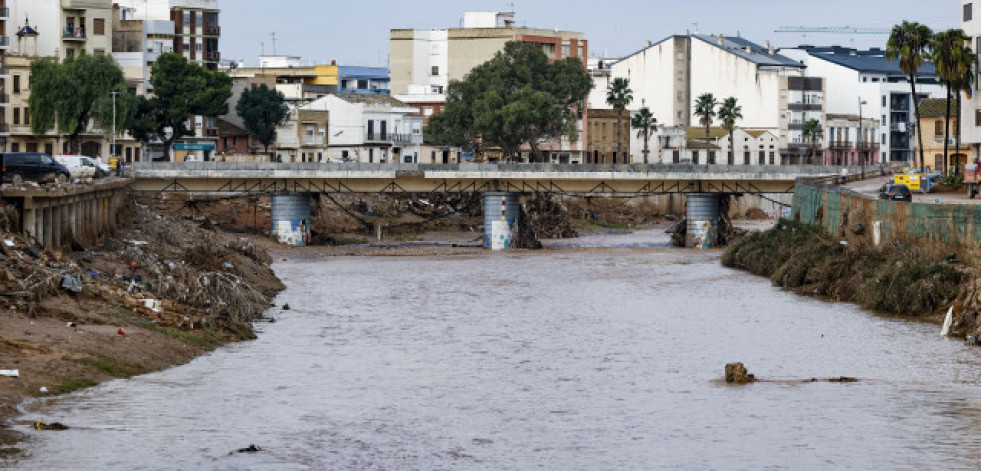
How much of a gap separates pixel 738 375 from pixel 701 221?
195 feet

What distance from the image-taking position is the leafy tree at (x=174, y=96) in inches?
4673

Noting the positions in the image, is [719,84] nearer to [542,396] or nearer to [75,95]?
[75,95]

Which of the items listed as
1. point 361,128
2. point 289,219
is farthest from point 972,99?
point 361,128

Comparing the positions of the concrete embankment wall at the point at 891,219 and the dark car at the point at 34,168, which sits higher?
the dark car at the point at 34,168

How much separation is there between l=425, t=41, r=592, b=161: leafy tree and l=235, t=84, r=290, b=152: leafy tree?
474 inches

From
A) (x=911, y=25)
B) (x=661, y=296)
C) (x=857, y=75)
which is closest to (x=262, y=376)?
(x=661, y=296)

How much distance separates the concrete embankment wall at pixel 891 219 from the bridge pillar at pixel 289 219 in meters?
29.8

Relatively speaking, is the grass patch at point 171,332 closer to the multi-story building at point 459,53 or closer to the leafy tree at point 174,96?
the leafy tree at point 174,96

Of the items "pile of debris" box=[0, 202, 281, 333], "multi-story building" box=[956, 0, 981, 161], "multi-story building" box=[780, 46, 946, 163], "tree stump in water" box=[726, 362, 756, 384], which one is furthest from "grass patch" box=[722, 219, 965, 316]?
"multi-story building" box=[780, 46, 946, 163]

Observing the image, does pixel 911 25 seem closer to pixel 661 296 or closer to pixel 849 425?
pixel 661 296

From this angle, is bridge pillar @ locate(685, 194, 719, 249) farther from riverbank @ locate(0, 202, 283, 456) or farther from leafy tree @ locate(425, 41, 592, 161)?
riverbank @ locate(0, 202, 283, 456)

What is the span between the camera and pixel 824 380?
41.5m

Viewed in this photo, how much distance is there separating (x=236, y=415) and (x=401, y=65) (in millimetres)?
131752

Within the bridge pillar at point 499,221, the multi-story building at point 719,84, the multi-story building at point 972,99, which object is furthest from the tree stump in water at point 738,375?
the multi-story building at point 719,84
